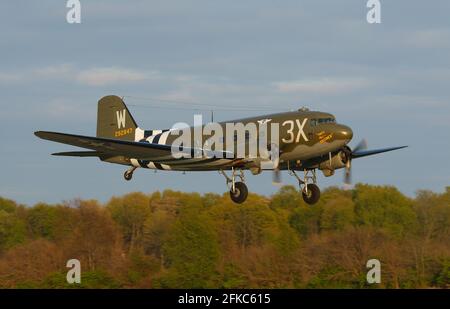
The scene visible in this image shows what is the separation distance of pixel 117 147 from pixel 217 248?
43710 mm

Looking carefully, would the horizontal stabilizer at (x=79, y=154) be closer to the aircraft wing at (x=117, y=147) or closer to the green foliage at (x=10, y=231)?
the aircraft wing at (x=117, y=147)

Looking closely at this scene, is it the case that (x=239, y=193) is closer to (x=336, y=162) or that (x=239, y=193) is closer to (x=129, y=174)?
(x=336, y=162)

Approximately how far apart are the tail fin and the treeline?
92.2 ft

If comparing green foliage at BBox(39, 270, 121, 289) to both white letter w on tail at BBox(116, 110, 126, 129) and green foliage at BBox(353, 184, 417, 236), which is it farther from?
green foliage at BBox(353, 184, 417, 236)

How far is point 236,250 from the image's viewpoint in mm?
87438

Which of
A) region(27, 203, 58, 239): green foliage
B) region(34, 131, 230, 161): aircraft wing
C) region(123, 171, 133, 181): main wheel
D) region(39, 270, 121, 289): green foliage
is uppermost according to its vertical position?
region(27, 203, 58, 239): green foliage

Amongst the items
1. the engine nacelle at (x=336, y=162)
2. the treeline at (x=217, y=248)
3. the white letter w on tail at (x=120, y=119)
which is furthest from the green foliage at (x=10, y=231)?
the engine nacelle at (x=336, y=162)

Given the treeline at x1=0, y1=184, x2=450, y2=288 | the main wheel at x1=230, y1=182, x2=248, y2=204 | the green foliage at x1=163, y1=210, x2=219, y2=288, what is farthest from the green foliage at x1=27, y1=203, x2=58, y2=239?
the main wheel at x1=230, y1=182, x2=248, y2=204

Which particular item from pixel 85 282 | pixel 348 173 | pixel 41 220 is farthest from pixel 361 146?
pixel 41 220

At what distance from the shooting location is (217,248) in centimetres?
8675

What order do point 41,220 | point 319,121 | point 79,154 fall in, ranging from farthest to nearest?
point 41,220, point 79,154, point 319,121

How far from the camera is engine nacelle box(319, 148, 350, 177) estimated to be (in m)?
46.0

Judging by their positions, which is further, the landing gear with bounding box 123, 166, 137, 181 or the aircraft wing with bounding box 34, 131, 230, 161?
the landing gear with bounding box 123, 166, 137, 181
